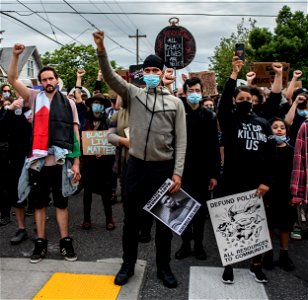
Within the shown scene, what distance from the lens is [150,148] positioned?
3682 mm

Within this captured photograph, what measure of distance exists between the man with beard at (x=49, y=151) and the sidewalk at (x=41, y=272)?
0.48ft

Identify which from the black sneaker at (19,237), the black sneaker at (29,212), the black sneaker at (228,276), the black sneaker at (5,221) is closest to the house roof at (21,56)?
the black sneaker at (29,212)

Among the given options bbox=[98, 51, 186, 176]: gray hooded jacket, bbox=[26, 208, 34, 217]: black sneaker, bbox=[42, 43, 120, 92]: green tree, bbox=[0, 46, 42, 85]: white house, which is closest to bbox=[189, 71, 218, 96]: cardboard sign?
bbox=[26, 208, 34, 217]: black sneaker

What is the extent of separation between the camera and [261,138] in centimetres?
387

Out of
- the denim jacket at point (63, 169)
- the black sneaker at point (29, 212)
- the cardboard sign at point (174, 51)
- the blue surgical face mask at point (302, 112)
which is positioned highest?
the cardboard sign at point (174, 51)

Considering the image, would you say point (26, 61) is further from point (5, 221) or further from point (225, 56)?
point (5, 221)

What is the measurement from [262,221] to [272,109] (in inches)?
56.1

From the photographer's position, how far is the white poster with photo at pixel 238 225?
3.92m

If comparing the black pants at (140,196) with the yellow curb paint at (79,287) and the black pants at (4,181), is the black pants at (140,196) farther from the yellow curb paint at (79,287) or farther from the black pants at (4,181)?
the black pants at (4,181)

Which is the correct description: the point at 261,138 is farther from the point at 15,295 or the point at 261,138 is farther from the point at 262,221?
the point at 15,295

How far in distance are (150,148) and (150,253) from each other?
5.15 ft

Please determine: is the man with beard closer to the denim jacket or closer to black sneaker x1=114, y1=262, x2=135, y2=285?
the denim jacket

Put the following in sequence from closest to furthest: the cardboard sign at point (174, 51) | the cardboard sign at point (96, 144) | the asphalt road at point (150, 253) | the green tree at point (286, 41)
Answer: the asphalt road at point (150, 253)
the cardboard sign at point (96, 144)
the cardboard sign at point (174, 51)
the green tree at point (286, 41)

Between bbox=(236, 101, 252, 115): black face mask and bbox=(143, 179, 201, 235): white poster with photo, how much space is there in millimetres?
968
